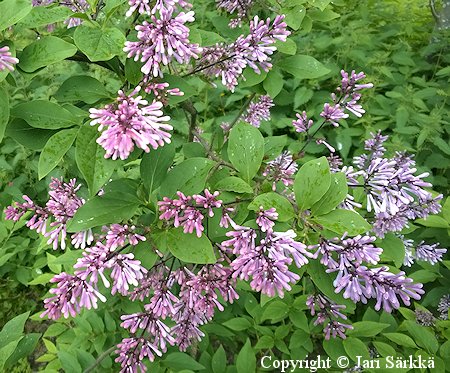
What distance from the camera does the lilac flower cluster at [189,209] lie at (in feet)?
3.39

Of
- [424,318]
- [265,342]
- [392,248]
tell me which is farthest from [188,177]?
[424,318]

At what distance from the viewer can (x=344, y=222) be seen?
1072mm

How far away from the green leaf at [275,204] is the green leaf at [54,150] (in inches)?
18.5

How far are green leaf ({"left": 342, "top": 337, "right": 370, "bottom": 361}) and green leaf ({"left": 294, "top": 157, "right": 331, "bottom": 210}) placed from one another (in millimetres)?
991

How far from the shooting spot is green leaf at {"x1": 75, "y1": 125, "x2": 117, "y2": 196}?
942mm

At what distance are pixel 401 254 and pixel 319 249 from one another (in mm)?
626

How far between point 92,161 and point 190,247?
0.31m

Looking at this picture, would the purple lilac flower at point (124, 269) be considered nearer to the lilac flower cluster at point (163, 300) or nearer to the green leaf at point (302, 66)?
the lilac flower cluster at point (163, 300)

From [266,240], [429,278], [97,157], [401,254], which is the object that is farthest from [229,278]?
[429,278]

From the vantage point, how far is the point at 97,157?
0.97 meters

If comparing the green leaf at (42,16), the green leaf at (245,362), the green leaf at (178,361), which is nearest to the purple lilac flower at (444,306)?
the green leaf at (245,362)

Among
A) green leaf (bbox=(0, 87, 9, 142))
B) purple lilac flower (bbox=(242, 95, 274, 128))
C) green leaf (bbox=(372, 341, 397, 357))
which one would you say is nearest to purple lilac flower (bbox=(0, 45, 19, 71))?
green leaf (bbox=(0, 87, 9, 142))

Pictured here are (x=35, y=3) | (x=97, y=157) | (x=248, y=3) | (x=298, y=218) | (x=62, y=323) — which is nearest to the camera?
(x=97, y=157)

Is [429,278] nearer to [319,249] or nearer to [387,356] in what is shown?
[387,356]
